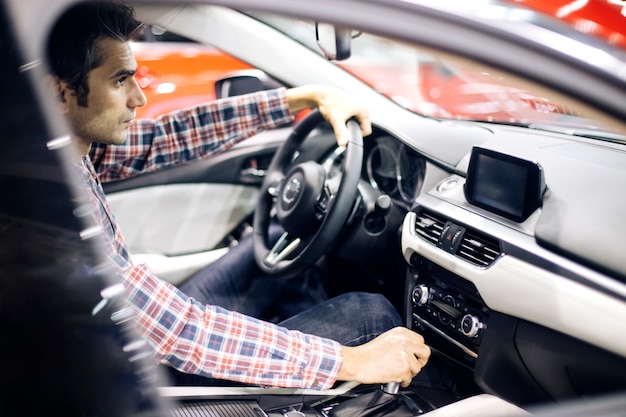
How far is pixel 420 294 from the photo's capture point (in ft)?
5.39

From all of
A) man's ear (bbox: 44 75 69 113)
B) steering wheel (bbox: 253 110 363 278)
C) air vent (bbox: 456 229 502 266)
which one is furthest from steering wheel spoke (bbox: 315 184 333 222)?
man's ear (bbox: 44 75 69 113)

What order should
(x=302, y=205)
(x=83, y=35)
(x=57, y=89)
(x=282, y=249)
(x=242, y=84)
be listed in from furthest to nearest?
(x=242, y=84), (x=282, y=249), (x=302, y=205), (x=83, y=35), (x=57, y=89)

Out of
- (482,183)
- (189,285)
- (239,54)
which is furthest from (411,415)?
(239,54)

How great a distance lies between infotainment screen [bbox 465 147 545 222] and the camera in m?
1.37

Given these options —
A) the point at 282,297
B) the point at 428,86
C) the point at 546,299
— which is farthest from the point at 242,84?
the point at 428,86

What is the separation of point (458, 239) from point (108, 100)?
0.86 m

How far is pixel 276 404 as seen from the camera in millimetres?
1413

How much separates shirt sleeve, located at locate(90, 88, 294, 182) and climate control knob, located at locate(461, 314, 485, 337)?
2.85 feet

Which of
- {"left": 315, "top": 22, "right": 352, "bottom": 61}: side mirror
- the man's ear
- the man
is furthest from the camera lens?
{"left": 315, "top": 22, "right": 352, "bottom": 61}: side mirror

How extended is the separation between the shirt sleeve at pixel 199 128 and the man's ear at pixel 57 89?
947 mm

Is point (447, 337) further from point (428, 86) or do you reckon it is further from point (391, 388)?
point (428, 86)

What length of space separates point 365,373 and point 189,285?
803mm

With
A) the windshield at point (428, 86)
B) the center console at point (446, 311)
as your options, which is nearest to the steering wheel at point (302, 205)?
the center console at point (446, 311)

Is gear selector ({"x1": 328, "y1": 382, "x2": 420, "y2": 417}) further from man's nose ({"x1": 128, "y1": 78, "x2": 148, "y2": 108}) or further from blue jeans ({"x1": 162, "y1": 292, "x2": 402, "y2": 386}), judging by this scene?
man's nose ({"x1": 128, "y1": 78, "x2": 148, "y2": 108})
